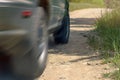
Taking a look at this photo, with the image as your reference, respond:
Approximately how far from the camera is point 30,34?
5.05m

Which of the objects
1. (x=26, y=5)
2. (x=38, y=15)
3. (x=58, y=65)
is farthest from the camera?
(x=58, y=65)

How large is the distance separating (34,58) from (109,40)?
4.03 metres

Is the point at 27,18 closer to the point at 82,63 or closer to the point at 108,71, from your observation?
the point at 108,71

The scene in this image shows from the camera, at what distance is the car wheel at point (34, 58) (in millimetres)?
5152

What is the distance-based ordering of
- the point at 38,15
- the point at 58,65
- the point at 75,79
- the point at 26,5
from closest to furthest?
the point at 26,5 < the point at 38,15 < the point at 75,79 < the point at 58,65

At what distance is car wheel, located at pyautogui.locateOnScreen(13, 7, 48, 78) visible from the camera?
16.9 ft

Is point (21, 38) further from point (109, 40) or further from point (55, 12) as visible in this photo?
point (109, 40)

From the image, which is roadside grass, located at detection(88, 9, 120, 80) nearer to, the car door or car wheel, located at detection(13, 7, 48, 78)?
the car door

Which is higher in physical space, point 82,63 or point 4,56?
point 4,56

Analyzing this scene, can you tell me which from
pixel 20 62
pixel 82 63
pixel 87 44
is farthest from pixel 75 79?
pixel 87 44

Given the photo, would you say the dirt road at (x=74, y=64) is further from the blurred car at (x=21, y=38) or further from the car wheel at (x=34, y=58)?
the blurred car at (x=21, y=38)

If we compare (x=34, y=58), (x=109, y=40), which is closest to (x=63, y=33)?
(x=109, y=40)

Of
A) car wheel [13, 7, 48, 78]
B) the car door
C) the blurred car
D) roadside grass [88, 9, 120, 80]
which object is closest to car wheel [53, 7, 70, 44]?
roadside grass [88, 9, 120, 80]

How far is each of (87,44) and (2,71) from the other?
4.62 m
